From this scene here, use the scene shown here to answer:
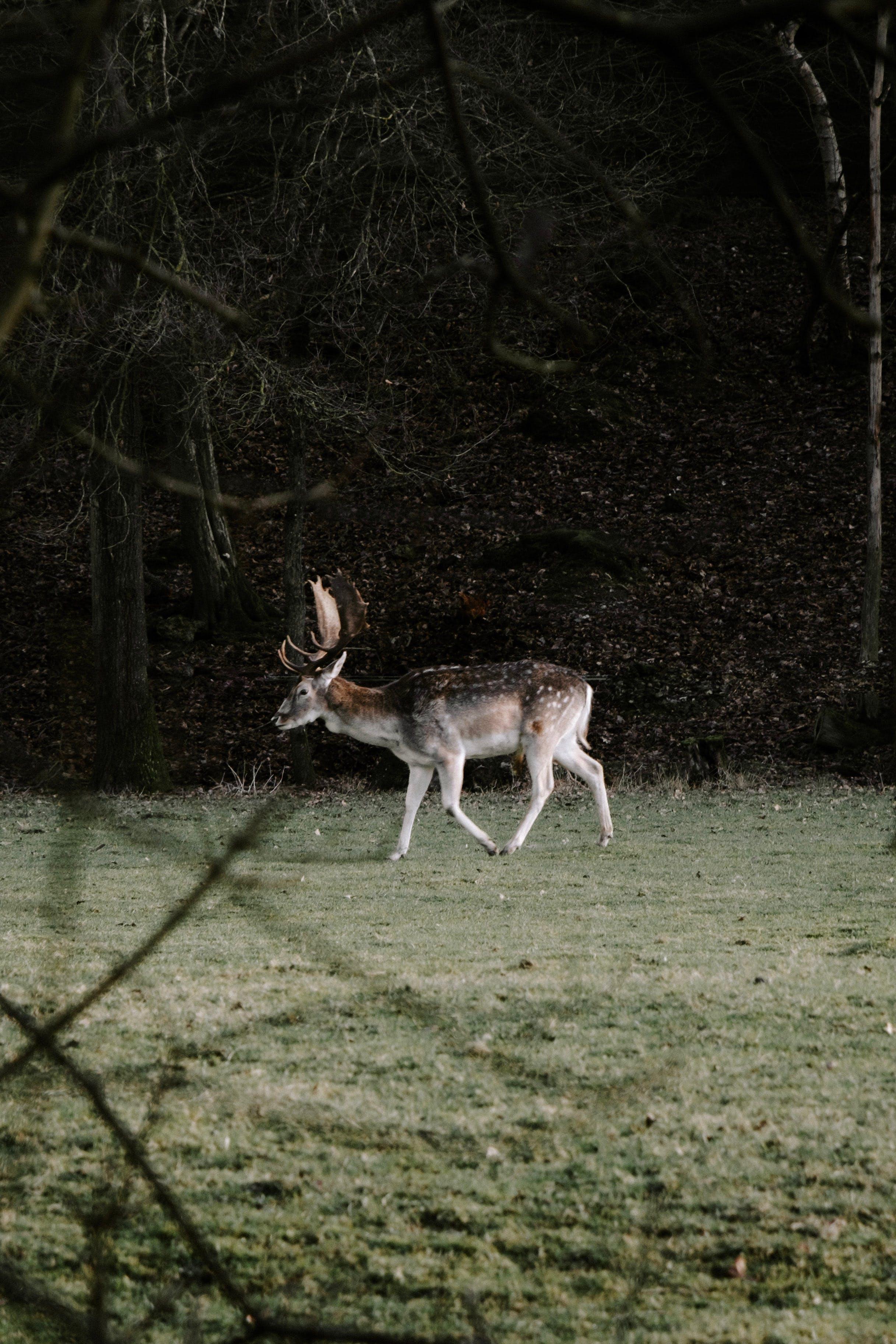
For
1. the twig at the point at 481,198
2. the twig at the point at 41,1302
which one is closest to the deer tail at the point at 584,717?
the twig at the point at 481,198

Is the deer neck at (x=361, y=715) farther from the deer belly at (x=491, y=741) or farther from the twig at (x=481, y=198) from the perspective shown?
the twig at (x=481, y=198)

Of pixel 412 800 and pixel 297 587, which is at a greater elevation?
pixel 297 587

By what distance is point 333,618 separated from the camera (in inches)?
482

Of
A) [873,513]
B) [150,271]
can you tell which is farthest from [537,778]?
[150,271]

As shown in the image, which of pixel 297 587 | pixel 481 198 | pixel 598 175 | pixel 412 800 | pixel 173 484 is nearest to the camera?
pixel 481 198

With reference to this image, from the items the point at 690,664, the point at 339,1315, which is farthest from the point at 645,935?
the point at 690,664

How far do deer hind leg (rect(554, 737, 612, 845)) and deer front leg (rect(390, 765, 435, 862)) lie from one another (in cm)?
106

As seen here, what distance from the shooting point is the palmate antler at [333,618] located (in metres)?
12.0

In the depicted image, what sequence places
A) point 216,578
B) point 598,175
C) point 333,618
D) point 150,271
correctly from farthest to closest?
point 216,578 < point 333,618 < point 598,175 < point 150,271

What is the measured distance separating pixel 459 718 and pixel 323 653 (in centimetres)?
146

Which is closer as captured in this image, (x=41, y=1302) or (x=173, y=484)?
(x=41, y=1302)

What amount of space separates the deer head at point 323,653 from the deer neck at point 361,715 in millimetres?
79

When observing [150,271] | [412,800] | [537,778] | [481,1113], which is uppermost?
[150,271]

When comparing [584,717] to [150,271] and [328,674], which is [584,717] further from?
[150,271]
